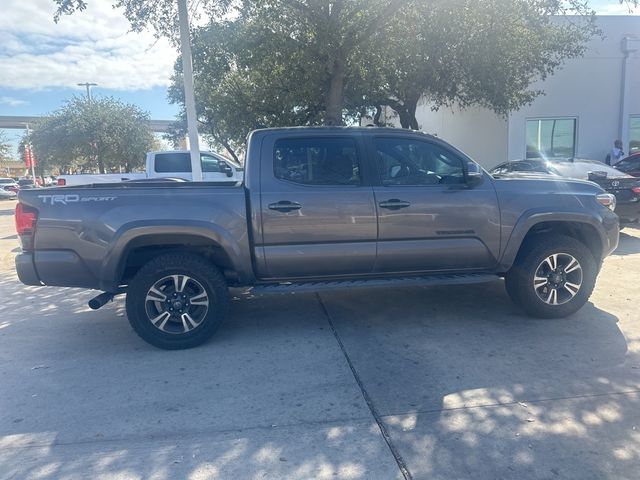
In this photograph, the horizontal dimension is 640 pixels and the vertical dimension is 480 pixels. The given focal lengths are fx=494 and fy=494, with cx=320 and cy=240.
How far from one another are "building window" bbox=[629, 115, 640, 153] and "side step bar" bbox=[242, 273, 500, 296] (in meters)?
16.9

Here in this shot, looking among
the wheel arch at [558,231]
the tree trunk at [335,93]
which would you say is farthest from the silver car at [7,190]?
the wheel arch at [558,231]

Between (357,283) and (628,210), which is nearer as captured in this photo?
(357,283)

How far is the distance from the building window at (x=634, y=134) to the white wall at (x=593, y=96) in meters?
0.31

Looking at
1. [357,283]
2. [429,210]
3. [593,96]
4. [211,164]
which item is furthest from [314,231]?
[593,96]

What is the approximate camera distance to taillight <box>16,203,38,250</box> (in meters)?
4.40

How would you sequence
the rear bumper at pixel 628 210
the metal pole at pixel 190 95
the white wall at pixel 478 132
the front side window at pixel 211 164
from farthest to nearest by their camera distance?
the white wall at pixel 478 132 < the front side window at pixel 211 164 < the rear bumper at pixel 628 210 < the metal pole at pixel 190 95

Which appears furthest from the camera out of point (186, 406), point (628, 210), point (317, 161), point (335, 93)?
point (335, 93)

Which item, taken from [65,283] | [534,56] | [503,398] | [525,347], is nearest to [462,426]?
[503,398]

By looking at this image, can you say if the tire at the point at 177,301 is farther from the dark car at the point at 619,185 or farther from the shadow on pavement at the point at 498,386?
the dark car at the point at 619,185

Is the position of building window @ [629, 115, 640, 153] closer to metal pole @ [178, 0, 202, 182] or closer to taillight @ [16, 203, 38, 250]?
metal pole @ [178, 0, 202, 182]

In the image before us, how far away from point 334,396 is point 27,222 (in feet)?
10.2

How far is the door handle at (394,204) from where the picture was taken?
480 cm

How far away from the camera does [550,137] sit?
60.2 ft

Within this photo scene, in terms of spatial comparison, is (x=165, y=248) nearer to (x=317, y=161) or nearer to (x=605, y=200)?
(x=317, y=161)
